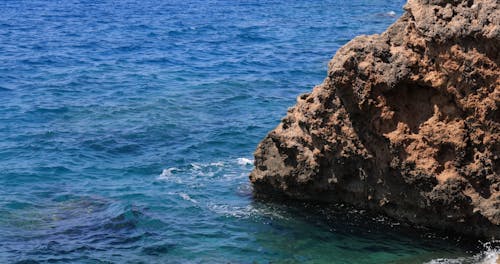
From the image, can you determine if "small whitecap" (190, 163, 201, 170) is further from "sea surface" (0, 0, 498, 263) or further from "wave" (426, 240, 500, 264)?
"wave" (426, 240, 500, 264)

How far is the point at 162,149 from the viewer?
65.7 ft

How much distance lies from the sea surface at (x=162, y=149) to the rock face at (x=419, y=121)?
0.64 m

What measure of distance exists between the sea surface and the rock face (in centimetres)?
64

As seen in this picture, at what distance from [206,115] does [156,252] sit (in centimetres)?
1015

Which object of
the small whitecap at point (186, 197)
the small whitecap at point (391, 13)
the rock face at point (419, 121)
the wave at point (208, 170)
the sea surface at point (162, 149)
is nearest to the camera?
the rock face at point (419, 121)

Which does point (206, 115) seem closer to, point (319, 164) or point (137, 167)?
point (137, 167)

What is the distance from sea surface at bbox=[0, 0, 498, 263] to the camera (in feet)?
44.4

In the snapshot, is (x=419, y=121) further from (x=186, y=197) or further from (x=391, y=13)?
(x=391, y=13)

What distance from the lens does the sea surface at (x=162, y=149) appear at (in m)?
13.5

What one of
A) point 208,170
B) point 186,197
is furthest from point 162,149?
point 186,197

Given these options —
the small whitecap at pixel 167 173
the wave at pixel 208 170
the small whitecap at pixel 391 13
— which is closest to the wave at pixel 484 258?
the wave at pixel 208 170

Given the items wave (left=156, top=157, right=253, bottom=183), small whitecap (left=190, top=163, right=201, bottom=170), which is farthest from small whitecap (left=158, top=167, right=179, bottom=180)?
small whitecap (left=190, top=163, right=201, bottom=170)

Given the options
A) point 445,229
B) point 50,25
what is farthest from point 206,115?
point 50,25

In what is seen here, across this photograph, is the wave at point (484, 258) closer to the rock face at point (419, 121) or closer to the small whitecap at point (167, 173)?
the rock face at point (419, 121)
